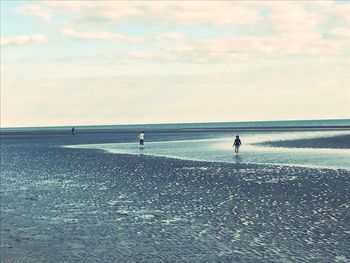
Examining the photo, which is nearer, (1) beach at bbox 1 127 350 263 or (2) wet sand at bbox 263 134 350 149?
(1) beach at bbox 1 127 350 263

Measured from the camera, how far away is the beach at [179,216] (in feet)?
53.3

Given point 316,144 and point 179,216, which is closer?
point 179,216

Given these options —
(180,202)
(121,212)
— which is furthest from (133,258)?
(180,202)

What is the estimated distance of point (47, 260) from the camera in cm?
1584

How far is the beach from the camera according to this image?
16.2m

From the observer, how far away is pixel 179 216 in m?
21.8

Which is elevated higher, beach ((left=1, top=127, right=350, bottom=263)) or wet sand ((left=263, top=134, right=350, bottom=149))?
wet sand ((left=263, top=134, right=350, bottom=149))

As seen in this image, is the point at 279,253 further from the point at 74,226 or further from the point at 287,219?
the point at 74,226

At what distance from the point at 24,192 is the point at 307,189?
1663 centimetres

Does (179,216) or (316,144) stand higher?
(316,144)

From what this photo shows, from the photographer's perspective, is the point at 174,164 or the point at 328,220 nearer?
the point at 328,220

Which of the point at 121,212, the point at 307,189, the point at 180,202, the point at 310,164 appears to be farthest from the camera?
the point at 310,164

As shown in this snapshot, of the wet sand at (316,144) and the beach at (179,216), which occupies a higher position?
the wet sand at (316,144)

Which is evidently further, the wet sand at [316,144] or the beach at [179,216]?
the wet sand at [316,144]
